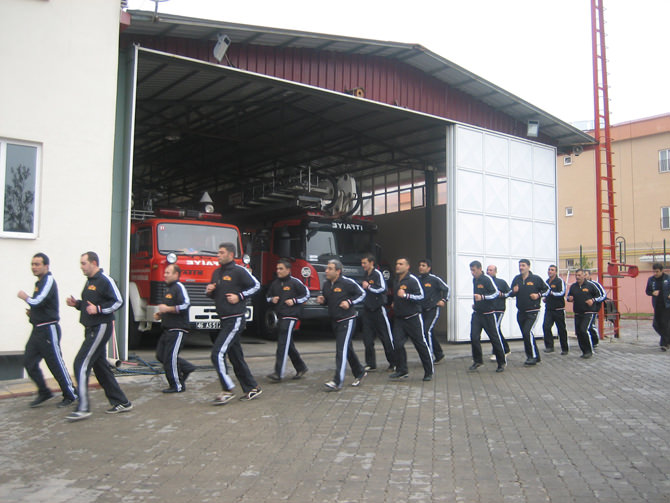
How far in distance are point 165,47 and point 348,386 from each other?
6254 mm

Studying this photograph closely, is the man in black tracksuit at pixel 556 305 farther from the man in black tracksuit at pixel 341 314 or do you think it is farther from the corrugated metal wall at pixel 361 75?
the man in black tracksuit at pixel 341 314

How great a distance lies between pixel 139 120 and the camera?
1700 cm

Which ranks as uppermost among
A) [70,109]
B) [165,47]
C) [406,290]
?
[165,47]

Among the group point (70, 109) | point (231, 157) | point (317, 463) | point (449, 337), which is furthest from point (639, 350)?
point (231, 157)

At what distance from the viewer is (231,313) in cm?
714

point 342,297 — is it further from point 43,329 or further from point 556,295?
point 556,295

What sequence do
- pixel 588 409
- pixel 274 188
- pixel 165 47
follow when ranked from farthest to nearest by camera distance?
1. pixel 274 188
2. pixel 165 47
3. pixel 588 409

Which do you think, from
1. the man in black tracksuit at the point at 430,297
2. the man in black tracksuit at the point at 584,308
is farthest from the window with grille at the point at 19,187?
the man in black tracksuit at the point at 584,308

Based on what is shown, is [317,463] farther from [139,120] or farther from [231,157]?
[231,157]

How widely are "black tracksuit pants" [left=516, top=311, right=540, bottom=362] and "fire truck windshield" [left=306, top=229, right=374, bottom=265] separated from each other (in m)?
5.05

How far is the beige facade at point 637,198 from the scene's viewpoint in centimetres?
3222

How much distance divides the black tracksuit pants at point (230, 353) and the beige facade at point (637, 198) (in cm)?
2831

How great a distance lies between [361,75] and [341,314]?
6.58 m

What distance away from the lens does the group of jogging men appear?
21.6ft
